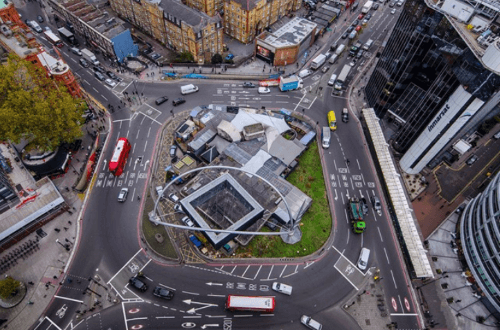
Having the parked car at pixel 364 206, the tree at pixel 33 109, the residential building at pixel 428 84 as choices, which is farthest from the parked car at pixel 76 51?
the parked car at pixel 364 206

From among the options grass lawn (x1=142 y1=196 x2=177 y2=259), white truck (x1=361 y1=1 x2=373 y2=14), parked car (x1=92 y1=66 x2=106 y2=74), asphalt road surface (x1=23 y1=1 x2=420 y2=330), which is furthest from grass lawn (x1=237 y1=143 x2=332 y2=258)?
white truck (x1=361 y1=1 x2=373 y2=14)

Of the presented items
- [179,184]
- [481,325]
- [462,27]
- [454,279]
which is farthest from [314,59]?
[481,325]

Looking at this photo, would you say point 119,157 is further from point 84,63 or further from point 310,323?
point 310,323

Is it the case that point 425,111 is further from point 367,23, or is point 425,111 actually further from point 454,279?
point 367,23

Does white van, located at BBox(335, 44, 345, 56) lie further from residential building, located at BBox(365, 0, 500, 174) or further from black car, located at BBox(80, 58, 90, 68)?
black car, located at BBox(80, 58, 90, 68)

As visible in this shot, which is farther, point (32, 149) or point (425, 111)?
point (32, 149)

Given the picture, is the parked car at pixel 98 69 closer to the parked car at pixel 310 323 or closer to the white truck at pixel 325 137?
the white truck at pixel 325 137
